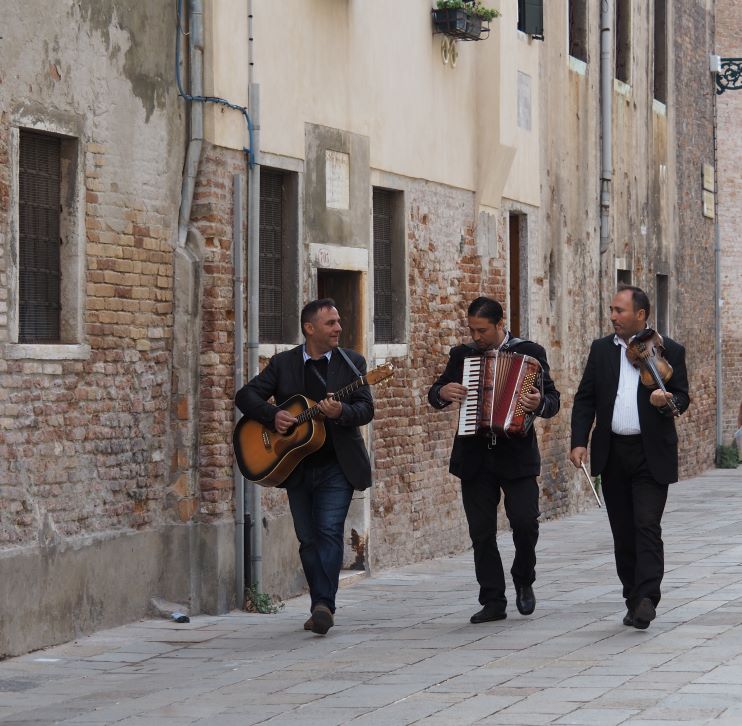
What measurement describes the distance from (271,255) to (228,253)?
1.02 meters

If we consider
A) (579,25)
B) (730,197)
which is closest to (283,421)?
(579,25)

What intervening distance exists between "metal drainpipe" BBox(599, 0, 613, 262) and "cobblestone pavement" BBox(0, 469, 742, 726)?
8.08 m

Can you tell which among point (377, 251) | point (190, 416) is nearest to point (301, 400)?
point (190, 416)

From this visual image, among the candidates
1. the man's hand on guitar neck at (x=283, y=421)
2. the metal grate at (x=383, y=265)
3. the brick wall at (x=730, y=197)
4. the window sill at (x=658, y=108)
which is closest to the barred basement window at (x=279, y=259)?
the metal grate at (x=383, y=265)

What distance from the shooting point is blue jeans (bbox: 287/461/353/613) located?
399 inches

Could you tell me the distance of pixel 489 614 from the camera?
10.4 meters

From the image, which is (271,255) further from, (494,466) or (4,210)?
(4,210)

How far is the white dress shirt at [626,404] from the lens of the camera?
1000 cm

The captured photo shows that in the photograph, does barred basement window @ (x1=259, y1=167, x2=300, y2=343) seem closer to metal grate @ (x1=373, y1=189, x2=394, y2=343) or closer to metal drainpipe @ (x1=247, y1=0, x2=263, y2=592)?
metal drainpipe @ (x1=247, y1=0, x2=263, y2=592)

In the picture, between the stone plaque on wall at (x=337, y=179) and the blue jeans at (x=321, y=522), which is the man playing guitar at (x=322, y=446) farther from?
the stone plaque on wall at (x=337, y=179)

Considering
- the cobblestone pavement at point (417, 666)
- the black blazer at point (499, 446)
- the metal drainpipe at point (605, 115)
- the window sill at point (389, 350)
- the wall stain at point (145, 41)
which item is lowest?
the cobblestone pavement at point (417, 666)

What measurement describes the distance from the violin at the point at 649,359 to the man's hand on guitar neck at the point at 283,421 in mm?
1901

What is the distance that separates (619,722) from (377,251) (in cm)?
781

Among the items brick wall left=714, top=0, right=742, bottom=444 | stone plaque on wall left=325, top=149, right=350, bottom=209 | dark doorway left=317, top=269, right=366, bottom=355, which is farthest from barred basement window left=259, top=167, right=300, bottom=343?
brick wall left=714, top=0, right=742, bottom=444
